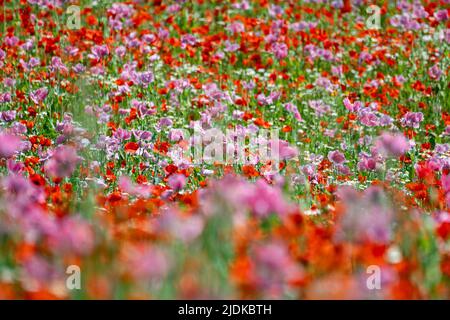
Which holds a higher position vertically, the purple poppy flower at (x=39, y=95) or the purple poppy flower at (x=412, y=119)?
the purple poppy flower at (x=39, y=95)

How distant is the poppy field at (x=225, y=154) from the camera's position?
2.08m

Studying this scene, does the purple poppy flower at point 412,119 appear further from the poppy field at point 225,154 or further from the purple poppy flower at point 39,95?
the purple poppy flower at point 39,95

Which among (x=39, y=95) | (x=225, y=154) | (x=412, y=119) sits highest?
(x=39, y=95)

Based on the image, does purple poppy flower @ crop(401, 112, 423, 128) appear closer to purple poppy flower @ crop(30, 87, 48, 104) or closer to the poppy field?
the poppy field

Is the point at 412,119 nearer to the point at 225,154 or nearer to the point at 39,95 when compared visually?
the point at 225,154

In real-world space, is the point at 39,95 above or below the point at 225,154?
above

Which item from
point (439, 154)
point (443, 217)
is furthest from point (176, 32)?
point (443, 217)

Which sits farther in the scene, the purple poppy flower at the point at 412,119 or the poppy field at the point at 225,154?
the purple poppy flower at the point at 412,119

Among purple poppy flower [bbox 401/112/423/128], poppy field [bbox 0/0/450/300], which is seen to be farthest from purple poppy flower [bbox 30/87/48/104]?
purple poppy flower [bbox 401/112/423/128]

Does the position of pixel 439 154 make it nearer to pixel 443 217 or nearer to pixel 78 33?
pixel 443 217

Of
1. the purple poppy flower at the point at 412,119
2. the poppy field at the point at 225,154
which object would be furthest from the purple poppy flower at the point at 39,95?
the purple poppy flower at the point at 412,119

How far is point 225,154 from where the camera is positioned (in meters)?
4.30

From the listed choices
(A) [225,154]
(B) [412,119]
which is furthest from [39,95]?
(B) [412,119]

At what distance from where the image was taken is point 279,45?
636 centimetres
